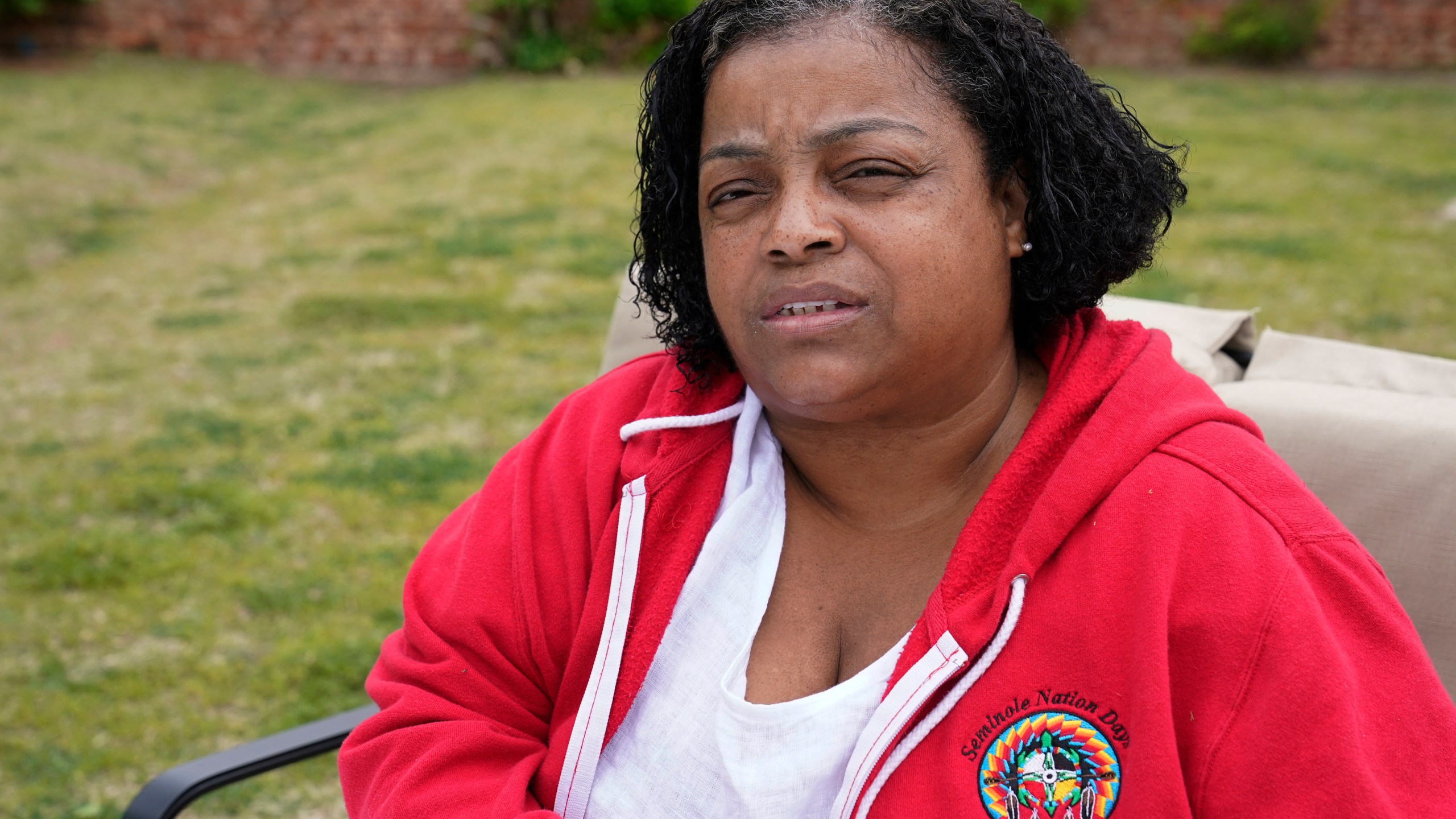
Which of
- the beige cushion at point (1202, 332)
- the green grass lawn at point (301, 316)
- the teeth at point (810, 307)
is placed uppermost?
the teeth at point (810, 307)

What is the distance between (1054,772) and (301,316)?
669cm

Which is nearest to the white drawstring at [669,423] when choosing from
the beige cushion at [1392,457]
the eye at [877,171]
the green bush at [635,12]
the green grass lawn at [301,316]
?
the eye at [877,171]

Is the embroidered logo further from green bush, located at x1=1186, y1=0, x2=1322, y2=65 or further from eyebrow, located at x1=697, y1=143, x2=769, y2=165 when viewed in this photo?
green bush, located at x1=1186, y1=0, x2=1322, y2=65

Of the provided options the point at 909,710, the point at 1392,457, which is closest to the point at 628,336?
the point at 909,710

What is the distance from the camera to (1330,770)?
47.9 inches

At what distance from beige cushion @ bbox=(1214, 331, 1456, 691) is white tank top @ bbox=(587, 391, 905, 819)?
903 millimetres

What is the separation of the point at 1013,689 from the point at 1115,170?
2.54 ft

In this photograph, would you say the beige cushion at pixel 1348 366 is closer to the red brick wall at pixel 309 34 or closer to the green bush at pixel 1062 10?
the green bush at pixel 1062 10

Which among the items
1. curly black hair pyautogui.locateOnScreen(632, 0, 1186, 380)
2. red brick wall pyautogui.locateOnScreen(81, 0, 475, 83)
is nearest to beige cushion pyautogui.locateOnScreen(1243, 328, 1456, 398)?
curly black hair pyautogui.locateOnScreen(632, 0, 1186, 380)

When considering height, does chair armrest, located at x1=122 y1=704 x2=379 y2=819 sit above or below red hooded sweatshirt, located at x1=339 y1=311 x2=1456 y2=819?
below

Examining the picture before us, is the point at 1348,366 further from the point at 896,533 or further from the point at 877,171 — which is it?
the point at 877,171

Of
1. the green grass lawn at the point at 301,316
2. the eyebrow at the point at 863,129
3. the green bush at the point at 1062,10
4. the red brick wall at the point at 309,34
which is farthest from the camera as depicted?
the red brick wall at the point at 309,34

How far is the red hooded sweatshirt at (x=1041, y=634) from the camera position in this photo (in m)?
1.27

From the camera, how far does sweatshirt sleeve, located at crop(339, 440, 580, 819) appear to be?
5.42 feet
